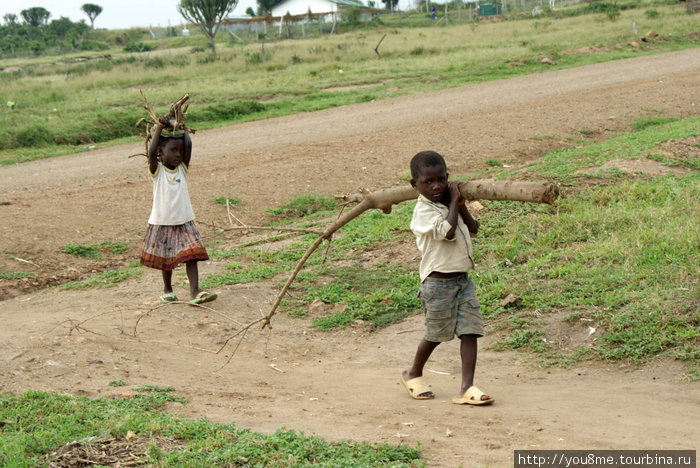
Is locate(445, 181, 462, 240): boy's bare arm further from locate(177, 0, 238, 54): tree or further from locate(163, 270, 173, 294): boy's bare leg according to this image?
locate(177, 0, 238, 54): tree

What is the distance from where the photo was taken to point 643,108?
12164 millimetres

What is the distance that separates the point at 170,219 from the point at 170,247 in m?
0.23

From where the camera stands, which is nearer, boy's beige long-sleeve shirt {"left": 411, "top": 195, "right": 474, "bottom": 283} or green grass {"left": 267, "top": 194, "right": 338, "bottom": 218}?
boy's beige long-sleeve shirt {"left": 411, "top": 195, "right": 474, "bottom": 283}

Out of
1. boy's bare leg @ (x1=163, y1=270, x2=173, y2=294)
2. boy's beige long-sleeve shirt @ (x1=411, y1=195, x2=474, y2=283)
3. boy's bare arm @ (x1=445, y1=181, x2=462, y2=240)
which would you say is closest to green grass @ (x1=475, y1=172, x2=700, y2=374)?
boy's beige long-sleeve shirt @ (x1=411, y1=195, x2=474, y2=283)

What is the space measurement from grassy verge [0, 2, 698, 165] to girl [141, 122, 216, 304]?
691cm

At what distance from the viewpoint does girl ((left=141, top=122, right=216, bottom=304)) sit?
5637 mm

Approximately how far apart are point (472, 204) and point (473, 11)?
40707 millimetres

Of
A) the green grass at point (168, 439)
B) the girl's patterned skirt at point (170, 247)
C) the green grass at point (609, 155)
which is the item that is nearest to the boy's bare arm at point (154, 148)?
the girl's patterned skirt at point (170, 247)

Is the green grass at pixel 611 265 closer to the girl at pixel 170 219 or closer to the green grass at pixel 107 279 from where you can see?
the girl at pixel 170 219

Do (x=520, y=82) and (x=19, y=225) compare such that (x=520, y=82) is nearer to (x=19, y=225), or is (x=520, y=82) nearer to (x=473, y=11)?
(x=19, y=225)

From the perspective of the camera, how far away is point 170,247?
5.70 m

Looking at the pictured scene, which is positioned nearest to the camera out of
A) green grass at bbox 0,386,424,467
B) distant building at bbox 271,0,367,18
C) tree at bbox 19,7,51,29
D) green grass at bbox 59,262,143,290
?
green grass at bbox 0,386,424,467

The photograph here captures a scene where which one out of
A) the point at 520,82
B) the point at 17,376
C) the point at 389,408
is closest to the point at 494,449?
the point at 389,408

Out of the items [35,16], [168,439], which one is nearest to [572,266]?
[168,439]
